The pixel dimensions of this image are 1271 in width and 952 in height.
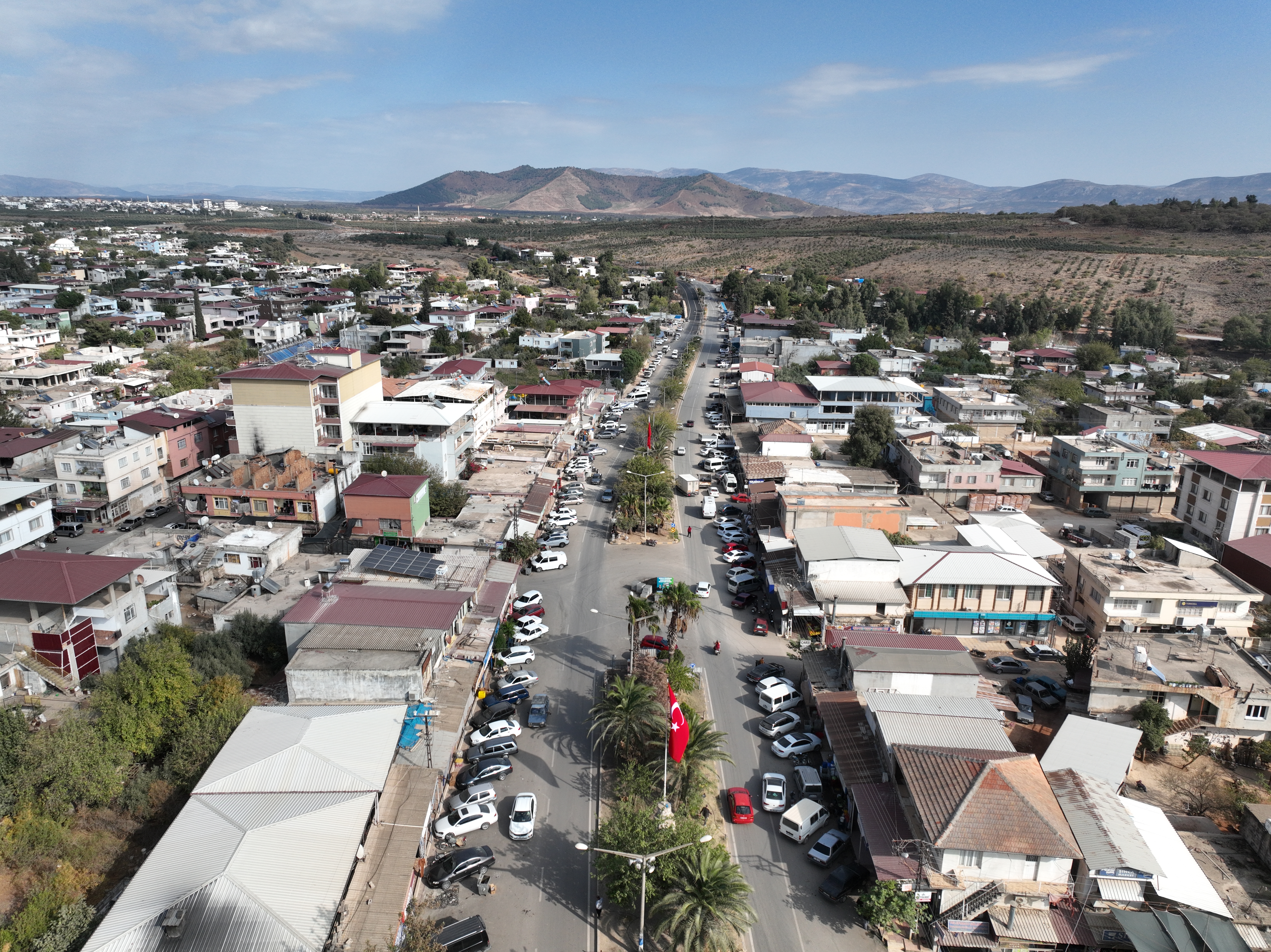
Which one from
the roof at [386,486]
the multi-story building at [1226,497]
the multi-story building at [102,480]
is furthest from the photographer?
the multi-story building at [102,480]

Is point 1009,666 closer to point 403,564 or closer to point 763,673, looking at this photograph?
point 763,673

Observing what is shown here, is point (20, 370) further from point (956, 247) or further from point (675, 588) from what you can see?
point (956, 247)

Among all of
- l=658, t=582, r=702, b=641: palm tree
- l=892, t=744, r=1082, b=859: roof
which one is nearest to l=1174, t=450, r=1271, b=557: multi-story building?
l=892, t=744, r=1082, b=859: roof

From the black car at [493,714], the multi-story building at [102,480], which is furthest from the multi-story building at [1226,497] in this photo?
the multi-story building at [102,480]

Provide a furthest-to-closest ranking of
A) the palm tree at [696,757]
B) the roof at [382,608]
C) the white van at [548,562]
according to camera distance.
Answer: the white van at [548,562]
the roof at [382,608]
the palm tree at [696,757]

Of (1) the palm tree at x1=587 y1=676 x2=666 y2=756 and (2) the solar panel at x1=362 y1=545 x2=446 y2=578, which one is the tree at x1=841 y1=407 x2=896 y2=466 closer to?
(2) the solar panel at x1=362 y1=545 x2=446 y2=578

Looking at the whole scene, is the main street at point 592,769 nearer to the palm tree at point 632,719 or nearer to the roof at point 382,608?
the palm tree at point 632,719

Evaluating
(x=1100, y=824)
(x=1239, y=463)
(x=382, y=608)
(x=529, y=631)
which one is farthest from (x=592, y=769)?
(x=1239, y=463)
